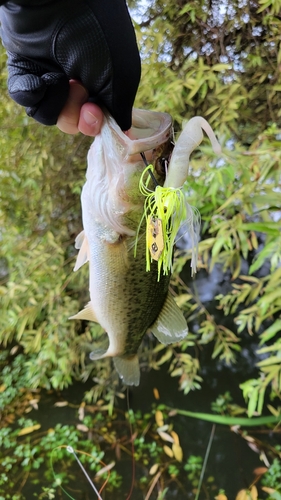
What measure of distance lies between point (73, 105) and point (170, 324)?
55cm

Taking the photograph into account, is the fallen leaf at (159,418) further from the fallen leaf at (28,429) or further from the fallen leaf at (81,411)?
the fallen leaf at (28,429)

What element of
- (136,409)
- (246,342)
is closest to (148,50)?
(246,342)

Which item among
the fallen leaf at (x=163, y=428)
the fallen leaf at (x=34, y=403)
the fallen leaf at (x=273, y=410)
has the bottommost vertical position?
the fallen leaf at (x=163, y=428)

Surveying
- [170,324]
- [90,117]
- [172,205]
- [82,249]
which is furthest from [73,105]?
[170,324]

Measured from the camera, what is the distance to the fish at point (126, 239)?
669mm

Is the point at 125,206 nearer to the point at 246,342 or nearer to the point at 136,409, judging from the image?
the point at 246,342

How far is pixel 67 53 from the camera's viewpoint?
0.54 m

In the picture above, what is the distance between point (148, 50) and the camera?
138cm

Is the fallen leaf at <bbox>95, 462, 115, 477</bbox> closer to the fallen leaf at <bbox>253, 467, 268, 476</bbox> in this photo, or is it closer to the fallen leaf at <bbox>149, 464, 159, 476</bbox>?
the fallen leaf at <bbox>149, 464, 159, 476</bbox>

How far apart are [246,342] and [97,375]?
85 cm

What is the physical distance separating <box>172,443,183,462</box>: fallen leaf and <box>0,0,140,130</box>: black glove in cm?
177

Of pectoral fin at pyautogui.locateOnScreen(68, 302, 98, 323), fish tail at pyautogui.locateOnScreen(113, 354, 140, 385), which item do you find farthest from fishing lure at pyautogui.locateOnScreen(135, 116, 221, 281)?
fish tail at pyautogui.locateOnScreen(113, 354, 140, 385)

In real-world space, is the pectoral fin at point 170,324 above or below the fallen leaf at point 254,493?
above

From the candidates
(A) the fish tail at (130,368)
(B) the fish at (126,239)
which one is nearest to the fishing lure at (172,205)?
(B) the fish at (126,239)
